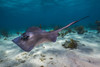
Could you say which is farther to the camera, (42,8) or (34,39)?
(42,8)

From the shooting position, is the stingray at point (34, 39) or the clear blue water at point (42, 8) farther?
the clear blue water at point (42, 8)

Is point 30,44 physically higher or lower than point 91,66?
higher

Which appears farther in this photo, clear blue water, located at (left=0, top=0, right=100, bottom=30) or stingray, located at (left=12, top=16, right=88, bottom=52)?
clear blue water, located at (left=0, top=0, right=100, bottom=30)

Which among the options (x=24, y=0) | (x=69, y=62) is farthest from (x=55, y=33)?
(x=24, y=0)

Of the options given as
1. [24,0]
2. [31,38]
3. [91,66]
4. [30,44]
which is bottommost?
[91,66]

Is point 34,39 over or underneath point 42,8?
underneath

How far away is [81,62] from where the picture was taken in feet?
10.4

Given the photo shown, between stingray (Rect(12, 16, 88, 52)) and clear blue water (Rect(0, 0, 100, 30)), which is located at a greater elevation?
clear blue water (Rect(0, 0, 100, 30))

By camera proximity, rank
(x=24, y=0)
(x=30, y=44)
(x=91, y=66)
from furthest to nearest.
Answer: (x=24, y=0) < (x=30, y=44) < (x=91, y=66)

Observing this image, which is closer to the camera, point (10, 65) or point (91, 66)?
point (91, 66)

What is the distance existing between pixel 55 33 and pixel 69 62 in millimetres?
1481

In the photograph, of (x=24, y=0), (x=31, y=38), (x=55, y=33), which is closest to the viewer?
(x=31, y=38)

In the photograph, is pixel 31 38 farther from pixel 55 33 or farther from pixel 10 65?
pixel 10 65

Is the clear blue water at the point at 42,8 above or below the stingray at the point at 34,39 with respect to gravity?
above
